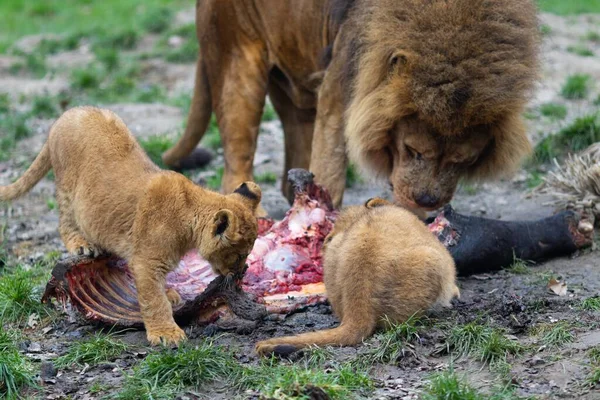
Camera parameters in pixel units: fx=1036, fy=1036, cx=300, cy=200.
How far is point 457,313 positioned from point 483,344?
1.75 feet

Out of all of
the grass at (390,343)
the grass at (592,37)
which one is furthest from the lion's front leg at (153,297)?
the grass at (592,37)

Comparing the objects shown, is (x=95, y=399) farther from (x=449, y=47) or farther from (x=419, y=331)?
(x=449, y=47)

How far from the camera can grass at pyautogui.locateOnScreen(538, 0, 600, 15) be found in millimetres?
14859

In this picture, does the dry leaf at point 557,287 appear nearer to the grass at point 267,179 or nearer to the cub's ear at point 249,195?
the cub's ear at point 249,195

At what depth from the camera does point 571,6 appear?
1527cm

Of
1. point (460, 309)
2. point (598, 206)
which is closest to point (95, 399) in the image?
point (460, 309)

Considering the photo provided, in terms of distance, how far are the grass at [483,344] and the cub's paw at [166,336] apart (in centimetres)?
134

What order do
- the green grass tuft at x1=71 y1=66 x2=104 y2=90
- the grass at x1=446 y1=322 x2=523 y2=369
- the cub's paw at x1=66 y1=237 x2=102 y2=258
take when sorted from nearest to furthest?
the grass at x1=446 y1=322 x2=523 y2=369 → the cub's paw at x1=66 y1=237 x2=102 y2=258 → the green grass tuft at x1=71 y1=66 x2=104 y2=90

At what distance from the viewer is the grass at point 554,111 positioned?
9953 millimetres

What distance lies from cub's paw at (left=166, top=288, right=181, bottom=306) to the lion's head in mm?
1543

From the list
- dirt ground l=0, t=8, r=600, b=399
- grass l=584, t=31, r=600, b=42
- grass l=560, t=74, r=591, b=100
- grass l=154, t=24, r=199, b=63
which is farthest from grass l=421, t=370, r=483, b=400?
grass l=584, t=31, r=600, b=42

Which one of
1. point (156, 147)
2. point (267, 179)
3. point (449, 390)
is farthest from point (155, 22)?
point (449, 390)

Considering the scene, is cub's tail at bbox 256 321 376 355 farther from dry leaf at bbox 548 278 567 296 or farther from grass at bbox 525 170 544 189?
grass at bbox 525 170 544 189

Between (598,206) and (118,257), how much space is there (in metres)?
3.25
